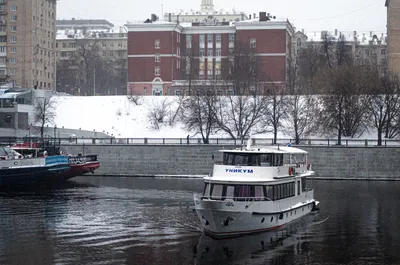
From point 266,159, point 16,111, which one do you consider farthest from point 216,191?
point 16,111

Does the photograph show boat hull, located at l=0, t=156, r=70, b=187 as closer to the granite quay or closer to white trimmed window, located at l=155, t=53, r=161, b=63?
the granite quay

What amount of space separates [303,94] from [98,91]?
211ft

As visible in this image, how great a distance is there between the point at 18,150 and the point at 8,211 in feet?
59.6

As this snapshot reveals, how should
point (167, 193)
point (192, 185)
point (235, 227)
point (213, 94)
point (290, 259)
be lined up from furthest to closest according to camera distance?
A: point (213, 94) → point (192, 185) → point (167, 193) → point (235, 227) → point (290, 259)

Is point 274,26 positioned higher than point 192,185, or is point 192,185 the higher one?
point 274,26

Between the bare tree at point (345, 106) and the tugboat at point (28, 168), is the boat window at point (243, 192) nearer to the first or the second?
the tugboat at point (28, 168)

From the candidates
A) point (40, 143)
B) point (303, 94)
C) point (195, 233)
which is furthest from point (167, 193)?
point (303, 94)

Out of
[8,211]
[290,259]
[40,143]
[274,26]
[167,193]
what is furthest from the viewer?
[274,26]

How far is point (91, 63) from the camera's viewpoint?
142 m

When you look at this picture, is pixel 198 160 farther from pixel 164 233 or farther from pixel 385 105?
pixel 164 233

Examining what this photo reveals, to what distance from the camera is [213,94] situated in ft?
269

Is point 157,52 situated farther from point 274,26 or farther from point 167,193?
point 167,193

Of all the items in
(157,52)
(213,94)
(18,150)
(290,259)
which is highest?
(157,52)

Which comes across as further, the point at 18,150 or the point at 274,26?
the point at 274,26
